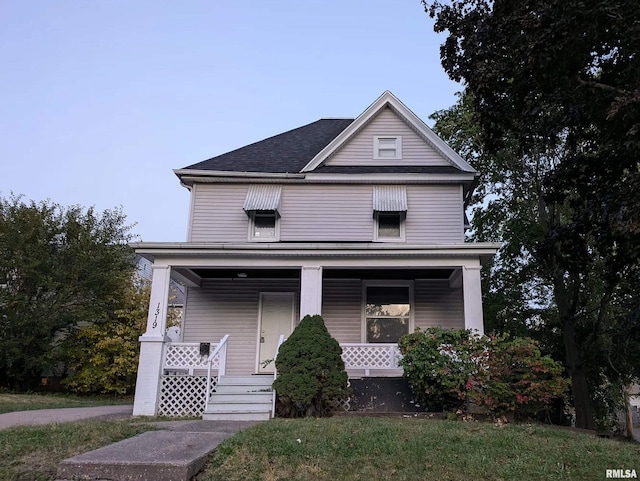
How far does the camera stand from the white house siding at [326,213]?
44.5ft

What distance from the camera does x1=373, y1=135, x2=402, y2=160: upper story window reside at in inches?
567

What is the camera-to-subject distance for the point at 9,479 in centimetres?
469

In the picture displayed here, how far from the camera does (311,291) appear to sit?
11008 millimetres

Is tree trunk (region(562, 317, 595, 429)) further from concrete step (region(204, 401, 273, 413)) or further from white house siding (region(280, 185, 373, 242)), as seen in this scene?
concrete step (region(204, 401, 273, 413))

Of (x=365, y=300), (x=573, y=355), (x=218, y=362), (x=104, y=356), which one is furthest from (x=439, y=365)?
(x=104, y=356)

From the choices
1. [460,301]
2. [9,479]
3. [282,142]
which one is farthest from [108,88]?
[9,479]

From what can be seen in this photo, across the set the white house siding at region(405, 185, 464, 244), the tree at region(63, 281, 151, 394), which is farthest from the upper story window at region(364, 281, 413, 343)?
the tree at region(63, 281, 151, 394)

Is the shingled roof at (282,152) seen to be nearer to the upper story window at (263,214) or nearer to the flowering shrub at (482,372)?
the upper story window at (263,214)

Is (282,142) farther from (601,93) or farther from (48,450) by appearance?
(48,450)

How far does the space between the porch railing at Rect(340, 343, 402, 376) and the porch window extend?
180 centimetres

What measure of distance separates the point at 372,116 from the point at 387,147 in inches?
40.6

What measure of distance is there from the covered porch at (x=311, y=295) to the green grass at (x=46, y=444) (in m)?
4.14

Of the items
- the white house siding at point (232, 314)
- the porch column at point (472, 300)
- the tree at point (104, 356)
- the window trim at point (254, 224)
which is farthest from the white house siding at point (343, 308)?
the tree at point (104, 356)

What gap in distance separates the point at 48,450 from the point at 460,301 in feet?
33.7
